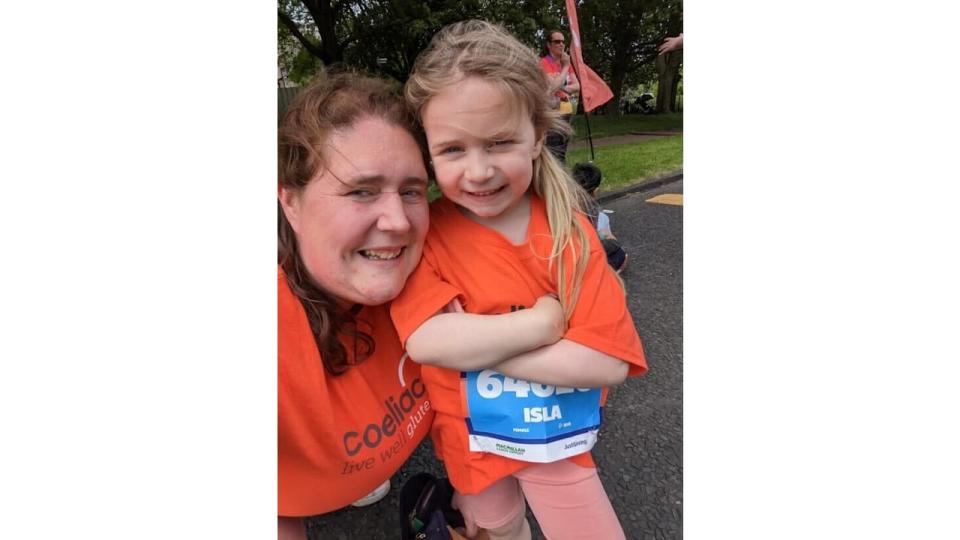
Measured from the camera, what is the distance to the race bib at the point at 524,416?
102 centimetres

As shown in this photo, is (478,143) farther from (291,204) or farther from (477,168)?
(291,204)

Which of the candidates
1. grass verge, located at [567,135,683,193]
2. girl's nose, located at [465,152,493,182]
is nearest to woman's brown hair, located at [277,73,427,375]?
girl's nose, located at [465,152,493,182]

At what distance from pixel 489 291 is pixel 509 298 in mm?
43

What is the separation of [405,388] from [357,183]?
0.51m

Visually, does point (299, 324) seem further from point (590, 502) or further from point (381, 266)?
point (590, 502)

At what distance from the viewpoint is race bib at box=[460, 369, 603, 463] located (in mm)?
1019

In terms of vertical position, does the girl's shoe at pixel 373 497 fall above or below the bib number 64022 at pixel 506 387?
below

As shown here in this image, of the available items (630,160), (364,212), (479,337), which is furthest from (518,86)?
(630,160)

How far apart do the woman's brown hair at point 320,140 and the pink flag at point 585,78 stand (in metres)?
0.39

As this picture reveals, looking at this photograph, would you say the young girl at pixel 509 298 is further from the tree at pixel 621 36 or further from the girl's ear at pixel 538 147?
the tree at pixel 621 36

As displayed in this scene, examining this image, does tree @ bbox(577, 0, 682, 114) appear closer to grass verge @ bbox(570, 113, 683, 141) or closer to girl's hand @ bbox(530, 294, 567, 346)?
grass verge @ bbox(570, 113, 683, 141)

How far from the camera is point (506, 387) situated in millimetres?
1021

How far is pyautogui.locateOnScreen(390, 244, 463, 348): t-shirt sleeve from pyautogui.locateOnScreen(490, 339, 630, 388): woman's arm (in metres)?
0.16

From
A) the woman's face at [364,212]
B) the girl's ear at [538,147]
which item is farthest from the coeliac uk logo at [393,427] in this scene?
the girl's ear at [538,147]
